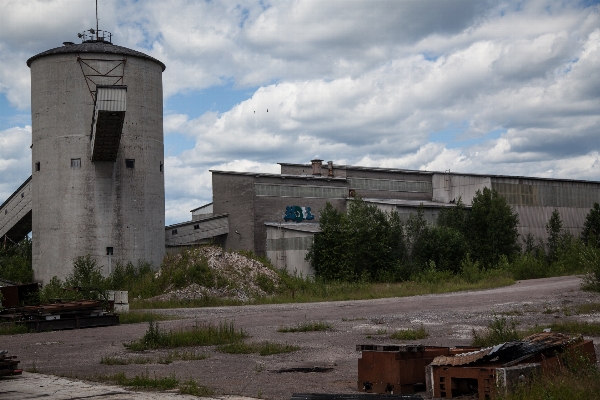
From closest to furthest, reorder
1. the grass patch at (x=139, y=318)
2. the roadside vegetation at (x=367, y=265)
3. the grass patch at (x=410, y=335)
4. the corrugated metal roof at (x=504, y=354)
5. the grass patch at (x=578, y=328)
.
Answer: the corrugated metal roof at (x=504, y=354) < the grass patch at (x=578, y=328) < the grass patch at (x=410, y=335) < the grass patch at (x=139, y=318) < the roadside vegetation at (x=367, y=265)

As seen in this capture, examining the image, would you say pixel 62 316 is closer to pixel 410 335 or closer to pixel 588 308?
pixel 410 335

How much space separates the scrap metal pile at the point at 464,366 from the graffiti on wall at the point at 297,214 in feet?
126

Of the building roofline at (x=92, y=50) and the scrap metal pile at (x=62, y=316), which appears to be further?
the building roofline at (x=92, y=50)

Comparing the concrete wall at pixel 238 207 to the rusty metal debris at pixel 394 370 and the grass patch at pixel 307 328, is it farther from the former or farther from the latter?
the rusty metal debris at pixel 394 370

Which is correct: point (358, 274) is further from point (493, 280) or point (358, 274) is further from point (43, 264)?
point (43, 264)

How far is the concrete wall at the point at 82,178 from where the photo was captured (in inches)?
1435

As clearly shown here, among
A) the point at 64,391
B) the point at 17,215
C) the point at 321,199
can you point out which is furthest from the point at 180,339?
the point at 321,199

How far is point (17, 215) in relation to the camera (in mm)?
41344

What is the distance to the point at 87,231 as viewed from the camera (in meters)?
36.4

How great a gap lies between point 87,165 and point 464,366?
3077 cm

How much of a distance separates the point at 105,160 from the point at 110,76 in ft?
14.6

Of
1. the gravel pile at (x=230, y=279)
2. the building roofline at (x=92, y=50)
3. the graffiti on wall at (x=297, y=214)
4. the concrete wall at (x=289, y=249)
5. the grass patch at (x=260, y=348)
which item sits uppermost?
the building roofline at (x=92, y=50)

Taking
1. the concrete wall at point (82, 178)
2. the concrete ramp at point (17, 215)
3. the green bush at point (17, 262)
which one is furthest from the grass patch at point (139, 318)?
the concrete ramp at point (17, 215)

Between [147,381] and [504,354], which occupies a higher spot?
[504,354]
